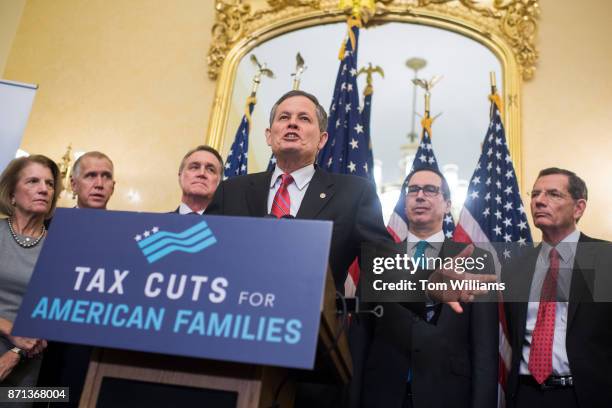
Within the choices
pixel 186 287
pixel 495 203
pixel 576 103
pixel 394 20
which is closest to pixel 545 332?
pixel 495 203

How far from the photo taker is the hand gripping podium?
1.13 meters

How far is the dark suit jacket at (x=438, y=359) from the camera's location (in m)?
2.20

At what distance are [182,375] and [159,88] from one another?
3.89 m

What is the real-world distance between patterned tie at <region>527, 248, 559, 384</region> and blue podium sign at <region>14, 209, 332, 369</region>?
4.86 feet

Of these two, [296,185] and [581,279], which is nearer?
[296,185]

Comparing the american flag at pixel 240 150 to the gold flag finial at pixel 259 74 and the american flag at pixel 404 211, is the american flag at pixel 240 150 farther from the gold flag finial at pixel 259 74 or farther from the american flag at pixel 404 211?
the american flag at pixel 404 211

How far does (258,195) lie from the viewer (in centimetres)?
203

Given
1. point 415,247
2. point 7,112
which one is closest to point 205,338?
point 415,247

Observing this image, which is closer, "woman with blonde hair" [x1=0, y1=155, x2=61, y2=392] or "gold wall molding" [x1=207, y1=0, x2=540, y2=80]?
"woman with blonde hair" [x1=0, y1=155, x2=61, y2=392]

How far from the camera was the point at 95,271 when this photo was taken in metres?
1.24

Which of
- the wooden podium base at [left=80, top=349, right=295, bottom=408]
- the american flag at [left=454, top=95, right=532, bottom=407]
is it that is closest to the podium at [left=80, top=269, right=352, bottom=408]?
the wooden podium base at [left=80, top=349, right=295, bottom=408]

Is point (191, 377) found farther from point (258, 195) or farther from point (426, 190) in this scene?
point (426, 190)

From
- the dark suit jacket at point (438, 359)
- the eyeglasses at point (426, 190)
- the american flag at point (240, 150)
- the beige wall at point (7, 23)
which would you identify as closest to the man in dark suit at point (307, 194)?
the dark suit jacket at point (438, 359)

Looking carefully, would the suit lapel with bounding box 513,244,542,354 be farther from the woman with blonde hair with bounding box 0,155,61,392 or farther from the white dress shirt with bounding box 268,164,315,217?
the woman with blonde hair with bounding box 0,155,61,392
